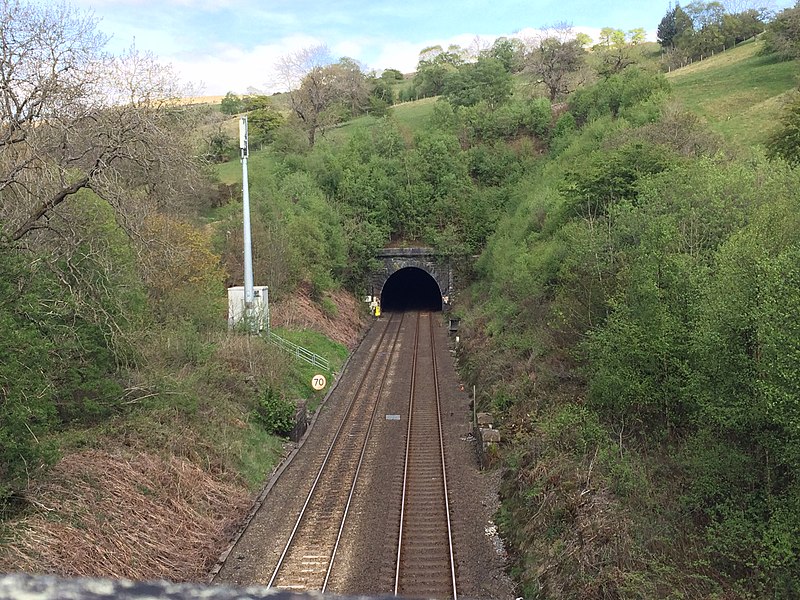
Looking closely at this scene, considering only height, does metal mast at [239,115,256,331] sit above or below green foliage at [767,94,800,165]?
below

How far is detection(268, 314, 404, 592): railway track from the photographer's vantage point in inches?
497

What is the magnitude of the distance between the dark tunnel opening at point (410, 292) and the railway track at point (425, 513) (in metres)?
31.1

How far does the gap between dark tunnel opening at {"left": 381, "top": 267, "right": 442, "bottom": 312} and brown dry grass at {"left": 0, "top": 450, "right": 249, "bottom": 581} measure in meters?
40.7

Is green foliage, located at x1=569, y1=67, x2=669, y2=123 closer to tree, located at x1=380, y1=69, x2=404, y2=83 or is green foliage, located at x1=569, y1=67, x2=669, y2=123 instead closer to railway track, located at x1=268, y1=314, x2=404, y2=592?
railway track, located at x1=268, y1=314, x2=404, y2=592

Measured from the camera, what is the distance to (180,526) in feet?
44.8

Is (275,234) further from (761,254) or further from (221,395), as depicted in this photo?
(761,254)

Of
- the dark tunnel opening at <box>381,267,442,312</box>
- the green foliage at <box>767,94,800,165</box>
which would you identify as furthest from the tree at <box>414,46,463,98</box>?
the green foliage at <box>767,94,800,165</box>

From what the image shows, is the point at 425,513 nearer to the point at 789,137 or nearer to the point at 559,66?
the point at 789,137

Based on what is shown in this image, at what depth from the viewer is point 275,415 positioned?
68.7 ft

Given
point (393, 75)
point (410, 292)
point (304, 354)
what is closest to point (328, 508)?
point (304, 354)

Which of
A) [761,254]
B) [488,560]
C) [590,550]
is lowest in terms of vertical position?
[488,560]

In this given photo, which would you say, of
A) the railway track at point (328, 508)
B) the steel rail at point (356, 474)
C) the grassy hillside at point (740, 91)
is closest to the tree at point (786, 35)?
the grassy hillside at point (740, 91)

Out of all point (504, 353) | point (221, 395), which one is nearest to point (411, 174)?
point (504, 353)

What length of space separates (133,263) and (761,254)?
14778 mm
